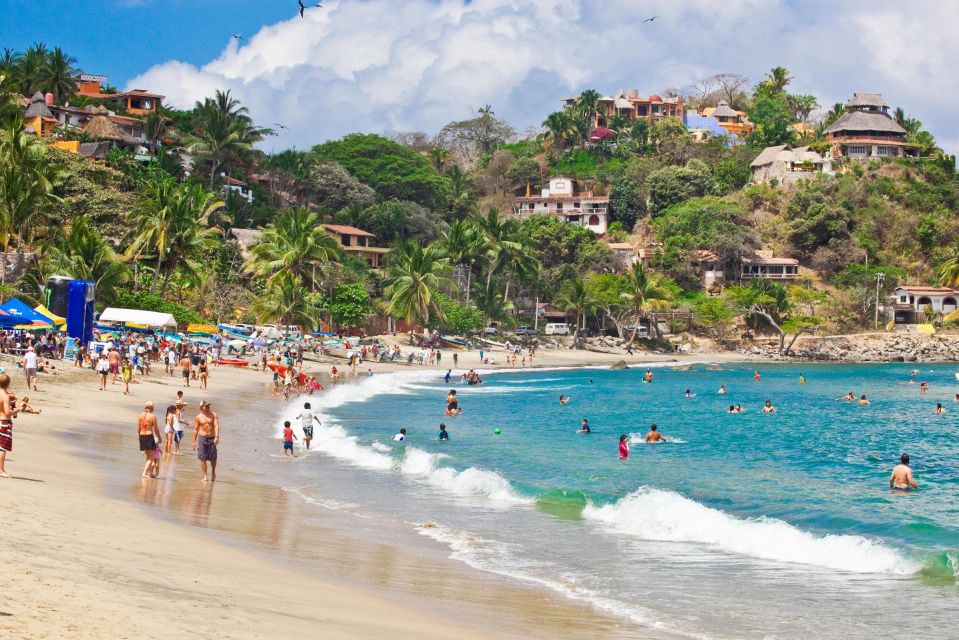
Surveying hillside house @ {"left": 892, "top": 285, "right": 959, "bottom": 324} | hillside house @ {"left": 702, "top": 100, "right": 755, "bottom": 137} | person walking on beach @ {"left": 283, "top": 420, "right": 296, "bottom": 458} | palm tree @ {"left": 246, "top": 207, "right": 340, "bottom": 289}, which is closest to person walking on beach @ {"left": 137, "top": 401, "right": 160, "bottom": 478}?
person walking on beach @ {"left": 283, "top": 420, "right": 296, "bottom": 458}

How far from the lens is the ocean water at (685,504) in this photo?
11.2m

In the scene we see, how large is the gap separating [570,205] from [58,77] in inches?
2056

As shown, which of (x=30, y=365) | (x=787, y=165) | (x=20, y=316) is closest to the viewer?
(x=30, y=365)

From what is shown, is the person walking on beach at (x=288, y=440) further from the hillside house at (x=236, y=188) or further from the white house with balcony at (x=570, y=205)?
the white house with balcony at (x=570, y=205)

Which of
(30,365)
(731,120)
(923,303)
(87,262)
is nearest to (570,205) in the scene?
(923,303)

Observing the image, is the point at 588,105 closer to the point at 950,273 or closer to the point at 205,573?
the point at 950,273

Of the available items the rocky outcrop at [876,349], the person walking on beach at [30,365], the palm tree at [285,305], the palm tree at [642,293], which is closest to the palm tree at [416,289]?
the palm tree at [285,305]

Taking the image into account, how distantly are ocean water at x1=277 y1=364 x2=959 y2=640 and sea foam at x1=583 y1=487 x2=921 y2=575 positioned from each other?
3cm

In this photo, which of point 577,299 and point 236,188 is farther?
point 577,299

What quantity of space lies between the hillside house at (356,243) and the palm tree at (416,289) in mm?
11482

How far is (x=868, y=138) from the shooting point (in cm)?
10512

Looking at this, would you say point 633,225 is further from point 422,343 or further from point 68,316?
point 68,316

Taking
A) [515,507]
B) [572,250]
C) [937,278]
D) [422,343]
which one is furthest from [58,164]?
[937,278]

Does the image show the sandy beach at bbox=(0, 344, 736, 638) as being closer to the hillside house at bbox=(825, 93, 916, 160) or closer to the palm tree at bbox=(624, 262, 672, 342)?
the palm tree at bbox=(624, 262, 672, 342)
